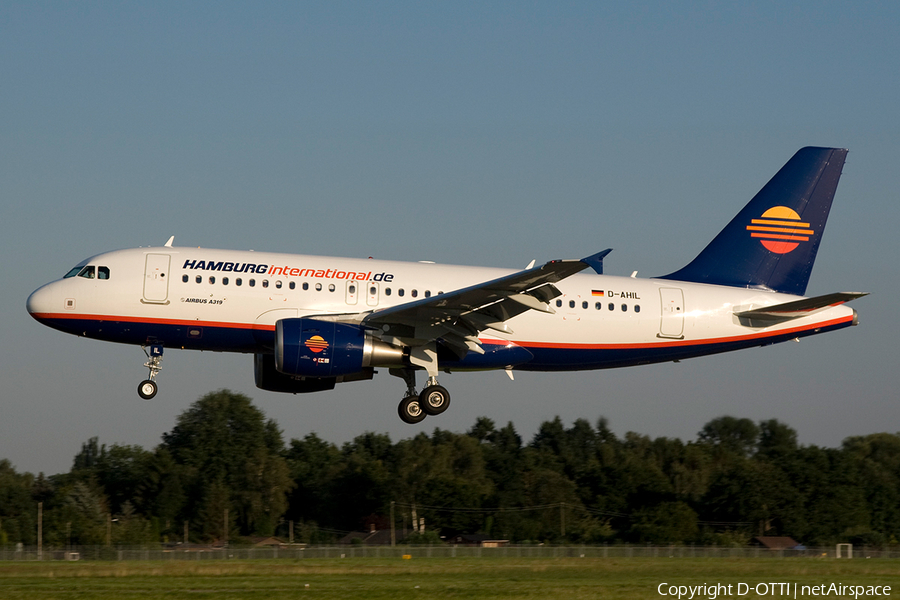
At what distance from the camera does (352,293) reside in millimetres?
30844

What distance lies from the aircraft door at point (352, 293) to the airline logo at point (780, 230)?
43.6 feet

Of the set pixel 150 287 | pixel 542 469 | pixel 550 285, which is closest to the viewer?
pixel 550 285

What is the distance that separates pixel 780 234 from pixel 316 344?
15.9 metres

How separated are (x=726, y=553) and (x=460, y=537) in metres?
34.6

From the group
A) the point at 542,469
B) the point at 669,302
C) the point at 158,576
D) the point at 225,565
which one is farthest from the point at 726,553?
the point at 542,469

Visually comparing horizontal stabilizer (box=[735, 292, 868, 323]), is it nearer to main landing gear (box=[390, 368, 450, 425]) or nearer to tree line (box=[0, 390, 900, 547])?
main landing gear (box=[390, 368, 450, 425])

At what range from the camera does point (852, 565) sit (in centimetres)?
3591

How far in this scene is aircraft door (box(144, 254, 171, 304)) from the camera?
30.3 metres

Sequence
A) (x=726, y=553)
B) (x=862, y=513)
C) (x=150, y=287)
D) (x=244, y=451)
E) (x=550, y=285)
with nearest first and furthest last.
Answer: (x=550, y=285) → (x=150, y=287) → (x=726, y=553) → (x=862, y=513) → (x=244, y=451)

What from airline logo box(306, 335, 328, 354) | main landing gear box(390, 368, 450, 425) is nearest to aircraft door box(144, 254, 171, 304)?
airline logo box(306, 335, 328, 354)

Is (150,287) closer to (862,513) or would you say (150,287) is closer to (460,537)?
(460,537)
